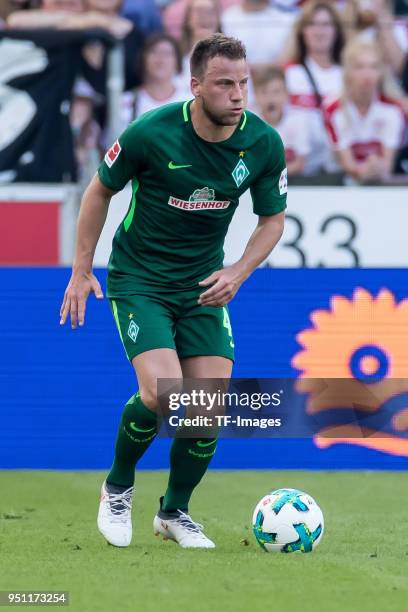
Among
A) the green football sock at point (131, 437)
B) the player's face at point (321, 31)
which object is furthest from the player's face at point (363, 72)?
the green football sock at point (131, 437)

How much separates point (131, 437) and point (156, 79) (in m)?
6.78

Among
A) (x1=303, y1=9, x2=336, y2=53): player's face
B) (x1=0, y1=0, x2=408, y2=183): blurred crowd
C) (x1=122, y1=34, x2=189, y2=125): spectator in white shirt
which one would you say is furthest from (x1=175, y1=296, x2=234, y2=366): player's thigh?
(x1=303, y1=9, x2=336, y2=53): player's face

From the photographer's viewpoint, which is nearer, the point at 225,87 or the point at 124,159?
the point at 225,87

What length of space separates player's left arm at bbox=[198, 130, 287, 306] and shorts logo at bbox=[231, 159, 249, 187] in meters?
0.11

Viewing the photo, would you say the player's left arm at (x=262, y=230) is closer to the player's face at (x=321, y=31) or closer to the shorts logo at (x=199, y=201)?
the shorts logo at (x=199, y=201)

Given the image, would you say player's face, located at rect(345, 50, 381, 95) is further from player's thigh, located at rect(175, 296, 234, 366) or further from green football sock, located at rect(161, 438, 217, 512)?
green football sock, located at rect(161, 438, 217, 512)

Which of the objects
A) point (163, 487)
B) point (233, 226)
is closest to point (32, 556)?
point (163, 487)

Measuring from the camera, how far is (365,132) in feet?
38.4

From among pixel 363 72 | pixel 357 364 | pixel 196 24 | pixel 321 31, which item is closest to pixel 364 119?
pixel 363 72

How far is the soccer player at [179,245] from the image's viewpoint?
510 cm

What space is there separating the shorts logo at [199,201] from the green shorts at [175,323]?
1.29 feet

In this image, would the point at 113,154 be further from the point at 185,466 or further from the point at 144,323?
the point at 185,466

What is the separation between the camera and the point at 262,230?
→ 17.6ft

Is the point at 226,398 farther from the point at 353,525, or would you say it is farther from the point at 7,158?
the point at 7,158
